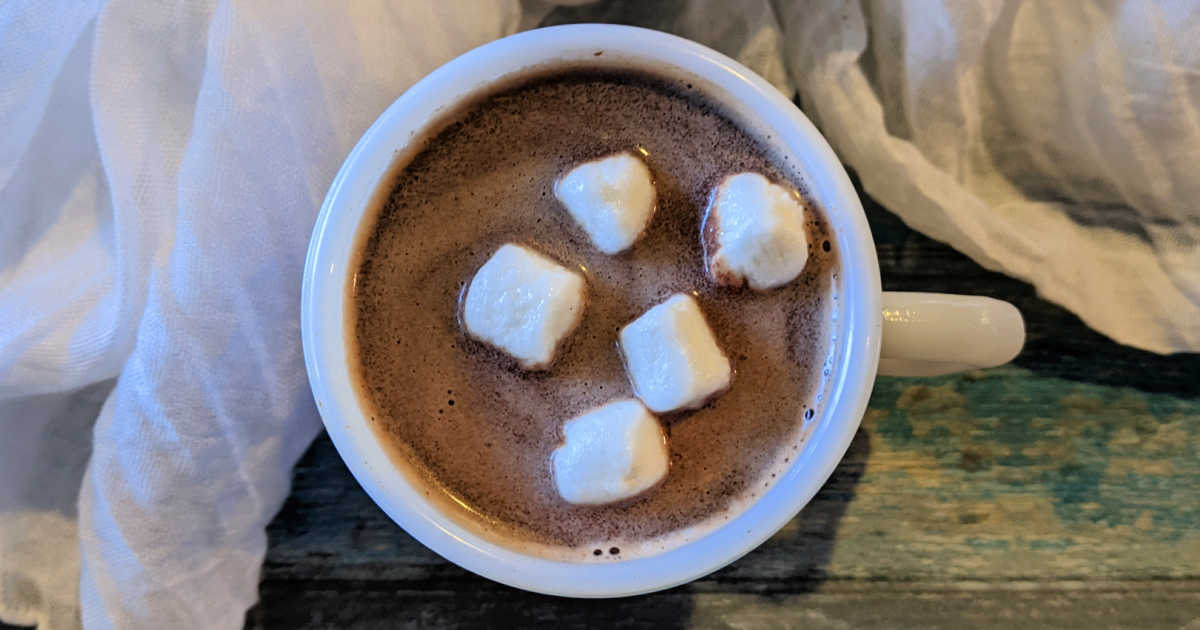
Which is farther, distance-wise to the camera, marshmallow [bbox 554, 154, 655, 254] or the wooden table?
the wooden table

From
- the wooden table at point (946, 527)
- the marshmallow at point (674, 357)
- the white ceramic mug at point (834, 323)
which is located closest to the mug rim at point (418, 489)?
the white ceramic mug at point (834, 323)

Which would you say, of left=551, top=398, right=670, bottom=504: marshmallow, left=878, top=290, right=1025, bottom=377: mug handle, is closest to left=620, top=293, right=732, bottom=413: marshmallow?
left=551, top=398, right=670, bottom=504: marshmallow

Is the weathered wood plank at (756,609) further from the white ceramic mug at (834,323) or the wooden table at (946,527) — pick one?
the white ceramic mug at (834,323)

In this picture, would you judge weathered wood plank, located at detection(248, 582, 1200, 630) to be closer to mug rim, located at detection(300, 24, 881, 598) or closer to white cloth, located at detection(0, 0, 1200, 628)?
white cloth, located at detection(0, 0, 1200, 628)

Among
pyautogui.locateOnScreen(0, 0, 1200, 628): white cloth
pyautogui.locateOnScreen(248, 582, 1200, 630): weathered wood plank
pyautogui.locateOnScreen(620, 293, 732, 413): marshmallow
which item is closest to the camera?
pyautogui.locateOnScreen(620, 293, 732, 413): marshmallow

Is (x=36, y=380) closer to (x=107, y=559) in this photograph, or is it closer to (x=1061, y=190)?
(x=107, y=559)

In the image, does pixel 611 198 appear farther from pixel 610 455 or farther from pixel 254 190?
pixel 254 190

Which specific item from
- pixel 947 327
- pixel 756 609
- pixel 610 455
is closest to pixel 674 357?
pixel 610 455
